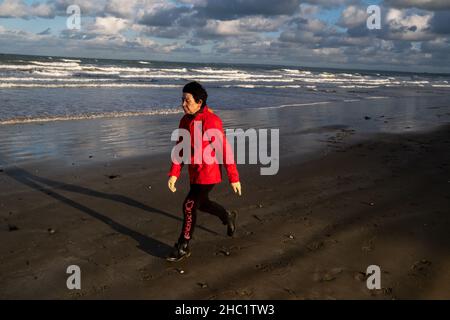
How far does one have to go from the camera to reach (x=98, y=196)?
20.4ft

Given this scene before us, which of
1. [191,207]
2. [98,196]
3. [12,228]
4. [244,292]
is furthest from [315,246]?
[12,228]

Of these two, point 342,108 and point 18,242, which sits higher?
point 342,108

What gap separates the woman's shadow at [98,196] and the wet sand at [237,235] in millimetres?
16

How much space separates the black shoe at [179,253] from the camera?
4.15 meters

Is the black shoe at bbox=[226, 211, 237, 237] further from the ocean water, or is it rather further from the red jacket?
the ocean water

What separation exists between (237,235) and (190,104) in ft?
5.57

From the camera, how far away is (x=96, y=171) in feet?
24.9

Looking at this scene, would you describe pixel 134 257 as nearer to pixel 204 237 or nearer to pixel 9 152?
pixel 204 237

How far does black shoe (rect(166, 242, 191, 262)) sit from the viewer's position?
13.6ft

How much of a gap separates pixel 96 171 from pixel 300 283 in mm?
4987

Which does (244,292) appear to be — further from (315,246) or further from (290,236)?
(290,236)
